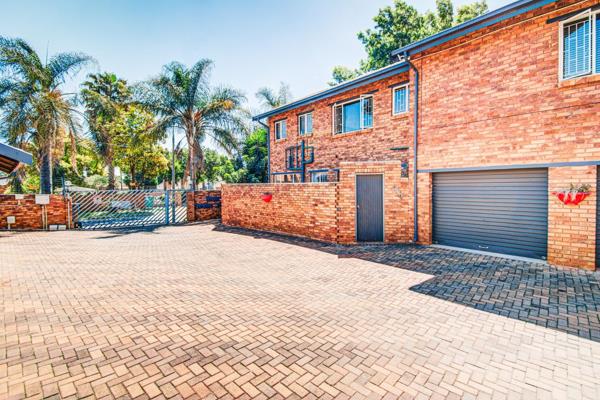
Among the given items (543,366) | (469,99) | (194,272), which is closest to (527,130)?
(469,99)

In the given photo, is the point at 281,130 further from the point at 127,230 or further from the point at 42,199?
the point at 42,199

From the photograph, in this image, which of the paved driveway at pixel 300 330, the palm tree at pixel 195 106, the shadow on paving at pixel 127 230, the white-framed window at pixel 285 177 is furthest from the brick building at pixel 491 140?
the shadow on paving at pixel 127 230

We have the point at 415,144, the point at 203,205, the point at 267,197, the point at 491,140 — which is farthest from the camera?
the point at 203,205

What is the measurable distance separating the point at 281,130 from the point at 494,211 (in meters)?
11.1

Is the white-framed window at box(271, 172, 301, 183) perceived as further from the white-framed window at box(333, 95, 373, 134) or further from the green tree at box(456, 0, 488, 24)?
the green tree at box(456, 0, 488, 24)

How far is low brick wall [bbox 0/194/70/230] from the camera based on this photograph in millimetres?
12820

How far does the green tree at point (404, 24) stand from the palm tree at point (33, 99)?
72.1ft

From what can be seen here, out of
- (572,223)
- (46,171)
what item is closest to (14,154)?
(46,171)

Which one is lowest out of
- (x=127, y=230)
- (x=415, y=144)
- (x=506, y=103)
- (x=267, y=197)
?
(x=127, y=230)

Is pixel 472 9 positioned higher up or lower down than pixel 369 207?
higher up

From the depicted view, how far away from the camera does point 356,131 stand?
39.3 ft

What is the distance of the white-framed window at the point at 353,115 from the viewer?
11.7 m

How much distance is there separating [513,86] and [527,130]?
3.76 ft

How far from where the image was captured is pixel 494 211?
7.78 metres
